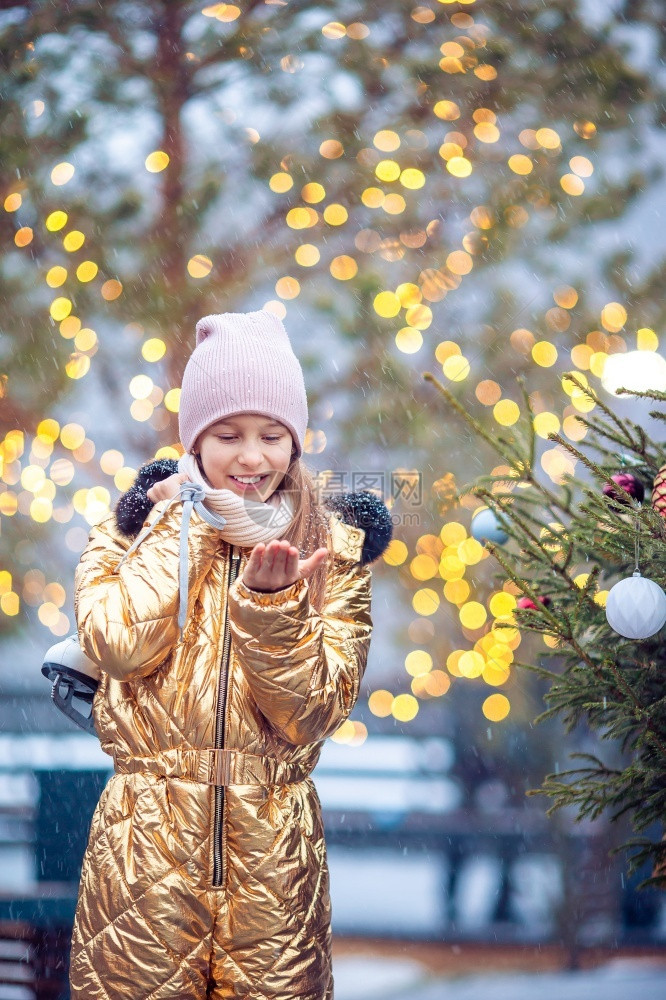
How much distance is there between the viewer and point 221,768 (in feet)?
3.68

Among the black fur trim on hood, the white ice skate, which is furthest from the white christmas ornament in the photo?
the white ice skate

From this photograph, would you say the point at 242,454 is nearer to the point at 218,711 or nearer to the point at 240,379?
the point at 240,379

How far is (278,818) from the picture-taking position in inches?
44.9

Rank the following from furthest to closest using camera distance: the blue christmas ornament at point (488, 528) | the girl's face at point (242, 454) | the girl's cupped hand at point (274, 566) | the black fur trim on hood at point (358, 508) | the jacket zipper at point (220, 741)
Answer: the blue christmas ornament at point (488, 528) < the black fur trim on hood at point (358, 508) < the girl's face at point (242, 454) < the jacket zipper at point (220, 741) < the girl's cupped hand at point (274, 566)

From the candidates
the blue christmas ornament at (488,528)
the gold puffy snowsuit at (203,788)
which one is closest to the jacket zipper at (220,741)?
the gold puffy snowsuit at (203,788)

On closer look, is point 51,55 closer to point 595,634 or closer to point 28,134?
point 28,134

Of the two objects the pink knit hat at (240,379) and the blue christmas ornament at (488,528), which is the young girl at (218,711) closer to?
the pink knit hat at (240,379)

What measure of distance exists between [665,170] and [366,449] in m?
1.07

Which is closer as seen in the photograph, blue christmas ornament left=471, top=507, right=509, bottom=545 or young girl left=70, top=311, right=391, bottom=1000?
young girl left=70, top=311, right=391, bottom=1000

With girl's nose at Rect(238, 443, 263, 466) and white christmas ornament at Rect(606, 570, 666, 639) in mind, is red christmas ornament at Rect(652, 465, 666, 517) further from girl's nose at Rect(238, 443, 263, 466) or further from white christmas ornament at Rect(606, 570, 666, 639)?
girl's nose at Rect(238, 443, 263, 466)

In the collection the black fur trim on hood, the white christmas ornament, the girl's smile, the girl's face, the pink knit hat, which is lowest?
the white christmas ornament

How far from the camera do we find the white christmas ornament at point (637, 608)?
118cm

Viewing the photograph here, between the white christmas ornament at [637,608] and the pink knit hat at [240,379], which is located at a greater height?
the pink knit hat at [240,379]

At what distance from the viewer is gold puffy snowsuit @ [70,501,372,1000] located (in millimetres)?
1086
